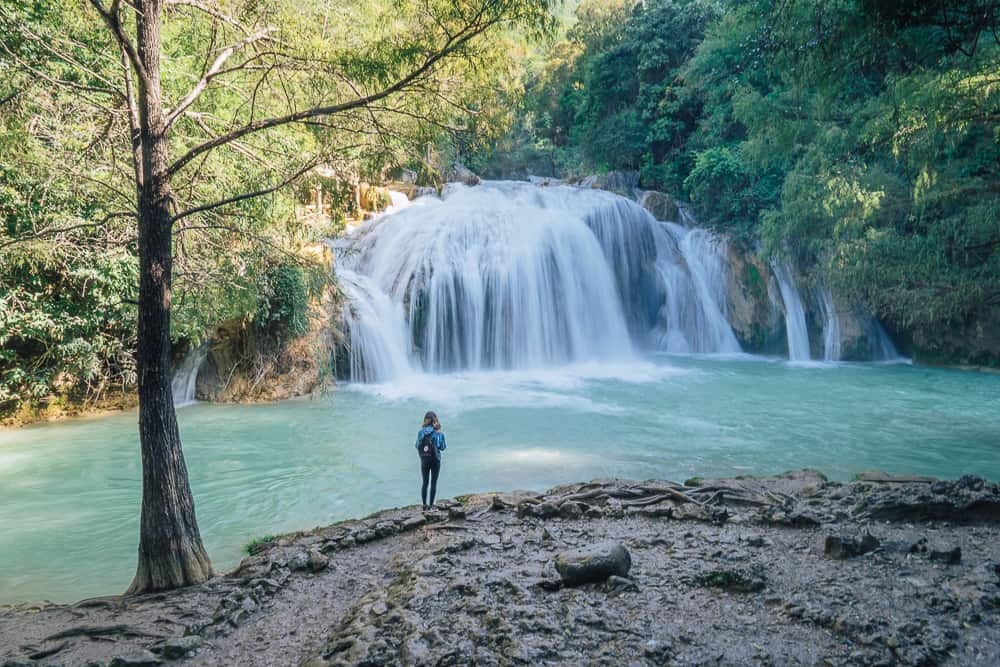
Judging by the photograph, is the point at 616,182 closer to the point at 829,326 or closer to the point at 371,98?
the point at 829,326

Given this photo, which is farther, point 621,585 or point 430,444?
point 430,444

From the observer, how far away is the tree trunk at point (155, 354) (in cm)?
480

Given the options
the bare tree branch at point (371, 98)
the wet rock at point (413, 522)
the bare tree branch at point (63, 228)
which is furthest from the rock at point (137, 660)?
the bare tree branch at point (371, 98)

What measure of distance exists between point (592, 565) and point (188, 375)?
40.4 feet

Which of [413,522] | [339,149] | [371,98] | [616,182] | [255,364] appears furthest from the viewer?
[616,182]

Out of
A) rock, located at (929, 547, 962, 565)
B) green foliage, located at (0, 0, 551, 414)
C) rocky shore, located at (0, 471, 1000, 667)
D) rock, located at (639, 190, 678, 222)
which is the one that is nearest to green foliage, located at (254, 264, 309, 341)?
green foliage, located at (0, 0, 551, 414)

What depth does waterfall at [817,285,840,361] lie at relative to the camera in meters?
20.5

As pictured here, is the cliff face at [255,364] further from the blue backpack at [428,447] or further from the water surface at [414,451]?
the blue backpack at [428,447]

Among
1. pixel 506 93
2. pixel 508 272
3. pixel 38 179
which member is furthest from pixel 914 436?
pixel 38 179

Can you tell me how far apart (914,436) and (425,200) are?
Result: 17.1 metres

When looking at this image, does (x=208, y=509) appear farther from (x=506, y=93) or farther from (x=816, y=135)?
(x=816, y=135)

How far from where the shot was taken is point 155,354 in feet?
15.8

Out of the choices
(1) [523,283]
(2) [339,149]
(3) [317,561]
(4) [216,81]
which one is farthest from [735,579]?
(1) [523,283]

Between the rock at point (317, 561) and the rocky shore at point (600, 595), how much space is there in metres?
0.02
